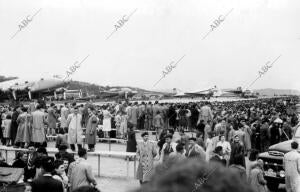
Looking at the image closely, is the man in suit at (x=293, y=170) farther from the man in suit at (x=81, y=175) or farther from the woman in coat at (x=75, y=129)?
the woman in coat at (x=75, y=129)

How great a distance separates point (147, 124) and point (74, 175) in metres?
16.2

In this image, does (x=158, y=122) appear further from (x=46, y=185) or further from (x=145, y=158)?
(x=46, y=185)

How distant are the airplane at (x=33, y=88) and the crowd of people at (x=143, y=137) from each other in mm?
24970

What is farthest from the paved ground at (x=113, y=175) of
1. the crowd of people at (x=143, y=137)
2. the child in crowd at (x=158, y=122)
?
the child in crowd at (x=158, y=122)

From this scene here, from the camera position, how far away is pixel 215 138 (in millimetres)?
12625

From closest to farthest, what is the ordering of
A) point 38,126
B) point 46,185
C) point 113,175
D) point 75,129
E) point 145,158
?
1. point 46,185
2. point 145,158
3. point 113,175
4. point 75,129
5. point 38,126

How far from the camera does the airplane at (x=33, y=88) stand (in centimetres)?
4766

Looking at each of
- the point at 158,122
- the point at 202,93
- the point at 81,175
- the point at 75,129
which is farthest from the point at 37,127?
the point at 202,93

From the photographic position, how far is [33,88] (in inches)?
1882

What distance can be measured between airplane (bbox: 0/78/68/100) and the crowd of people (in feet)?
81.9

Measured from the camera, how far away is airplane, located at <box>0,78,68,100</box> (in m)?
47.7

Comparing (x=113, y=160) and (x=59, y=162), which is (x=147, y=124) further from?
(x=59, y=162)

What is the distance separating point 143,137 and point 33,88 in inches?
1531

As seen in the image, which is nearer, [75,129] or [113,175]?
[113,175]
